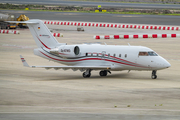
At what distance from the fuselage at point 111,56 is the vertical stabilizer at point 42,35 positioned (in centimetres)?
79

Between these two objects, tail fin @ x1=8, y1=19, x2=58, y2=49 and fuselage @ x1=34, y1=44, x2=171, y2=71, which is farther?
tail fin @ x1=8, y1=19, x2=58, y2=49

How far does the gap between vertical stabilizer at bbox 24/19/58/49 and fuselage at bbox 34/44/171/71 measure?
79 centimetres

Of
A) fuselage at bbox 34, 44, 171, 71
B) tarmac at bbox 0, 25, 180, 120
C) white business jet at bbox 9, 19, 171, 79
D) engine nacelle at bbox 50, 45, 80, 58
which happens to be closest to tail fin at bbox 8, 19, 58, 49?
white business jet at bbox 9, 19, 171, 79

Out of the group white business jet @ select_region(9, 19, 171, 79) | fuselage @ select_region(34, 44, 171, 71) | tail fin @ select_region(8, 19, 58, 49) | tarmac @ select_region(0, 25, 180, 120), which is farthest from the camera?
tail fin @ select_region(8, 19, 58, 49)

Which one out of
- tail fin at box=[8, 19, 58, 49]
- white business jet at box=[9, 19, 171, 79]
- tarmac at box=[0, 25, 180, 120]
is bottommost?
tarmac at box=[0, 25, 180, 120]

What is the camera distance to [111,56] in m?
33.5

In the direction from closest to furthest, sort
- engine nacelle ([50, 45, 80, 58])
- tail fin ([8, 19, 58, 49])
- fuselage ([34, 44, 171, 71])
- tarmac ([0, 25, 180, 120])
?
tarmac ([0, 25, 180, 120])
fuselage ([34, 44, 171, 71])
engine nacelle ([50, 45, 80, 58])
tail fin ([8, 19, 58, 49])

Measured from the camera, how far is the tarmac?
20.1m

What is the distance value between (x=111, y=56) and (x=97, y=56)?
1408 mm

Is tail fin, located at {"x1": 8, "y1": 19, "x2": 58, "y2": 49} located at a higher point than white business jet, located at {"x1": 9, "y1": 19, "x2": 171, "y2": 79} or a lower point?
higher

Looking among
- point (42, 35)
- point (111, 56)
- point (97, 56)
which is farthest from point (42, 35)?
point (111, 56)

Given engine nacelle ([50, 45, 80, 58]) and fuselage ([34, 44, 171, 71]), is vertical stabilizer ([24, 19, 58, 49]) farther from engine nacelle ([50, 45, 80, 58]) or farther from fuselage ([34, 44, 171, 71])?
engine nacelle ([50, 45, 80, 58])

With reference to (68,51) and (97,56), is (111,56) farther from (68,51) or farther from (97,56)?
(68,51)

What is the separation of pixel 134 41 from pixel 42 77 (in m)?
32.0
